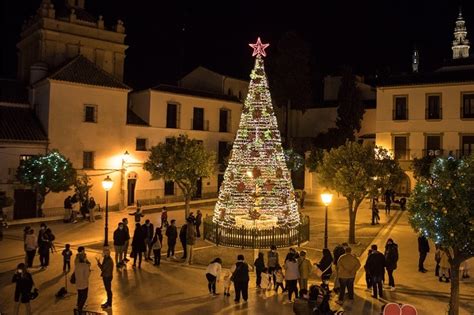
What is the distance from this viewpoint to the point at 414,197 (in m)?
11.1

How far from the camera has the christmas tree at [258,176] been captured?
18.5 meters

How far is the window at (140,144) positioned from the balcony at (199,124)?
4796 mm

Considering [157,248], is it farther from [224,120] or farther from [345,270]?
[224,120]

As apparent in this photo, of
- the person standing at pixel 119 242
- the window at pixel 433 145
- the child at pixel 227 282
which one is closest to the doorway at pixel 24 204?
the person standing at pixel 119 242

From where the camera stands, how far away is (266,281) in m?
12.6

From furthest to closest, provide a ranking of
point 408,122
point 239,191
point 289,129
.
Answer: point 289,129 → point 408,122 → point 239,191

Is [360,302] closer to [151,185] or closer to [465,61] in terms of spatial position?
[151,185]

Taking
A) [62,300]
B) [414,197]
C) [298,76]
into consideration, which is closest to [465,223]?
[414,197]

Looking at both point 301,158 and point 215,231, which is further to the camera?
point 301,158

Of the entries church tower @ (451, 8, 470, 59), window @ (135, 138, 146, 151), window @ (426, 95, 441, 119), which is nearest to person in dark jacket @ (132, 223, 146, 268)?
window @ (135, 138, 146, 151)

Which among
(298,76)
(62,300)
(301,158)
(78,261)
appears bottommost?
(62,300)

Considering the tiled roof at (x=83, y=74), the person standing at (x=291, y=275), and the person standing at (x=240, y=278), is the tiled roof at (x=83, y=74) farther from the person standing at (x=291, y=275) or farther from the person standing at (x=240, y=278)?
the person standing at (x=291, y=275)

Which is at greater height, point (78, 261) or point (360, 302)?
point (78, 261)

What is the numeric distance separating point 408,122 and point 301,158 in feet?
29.8
